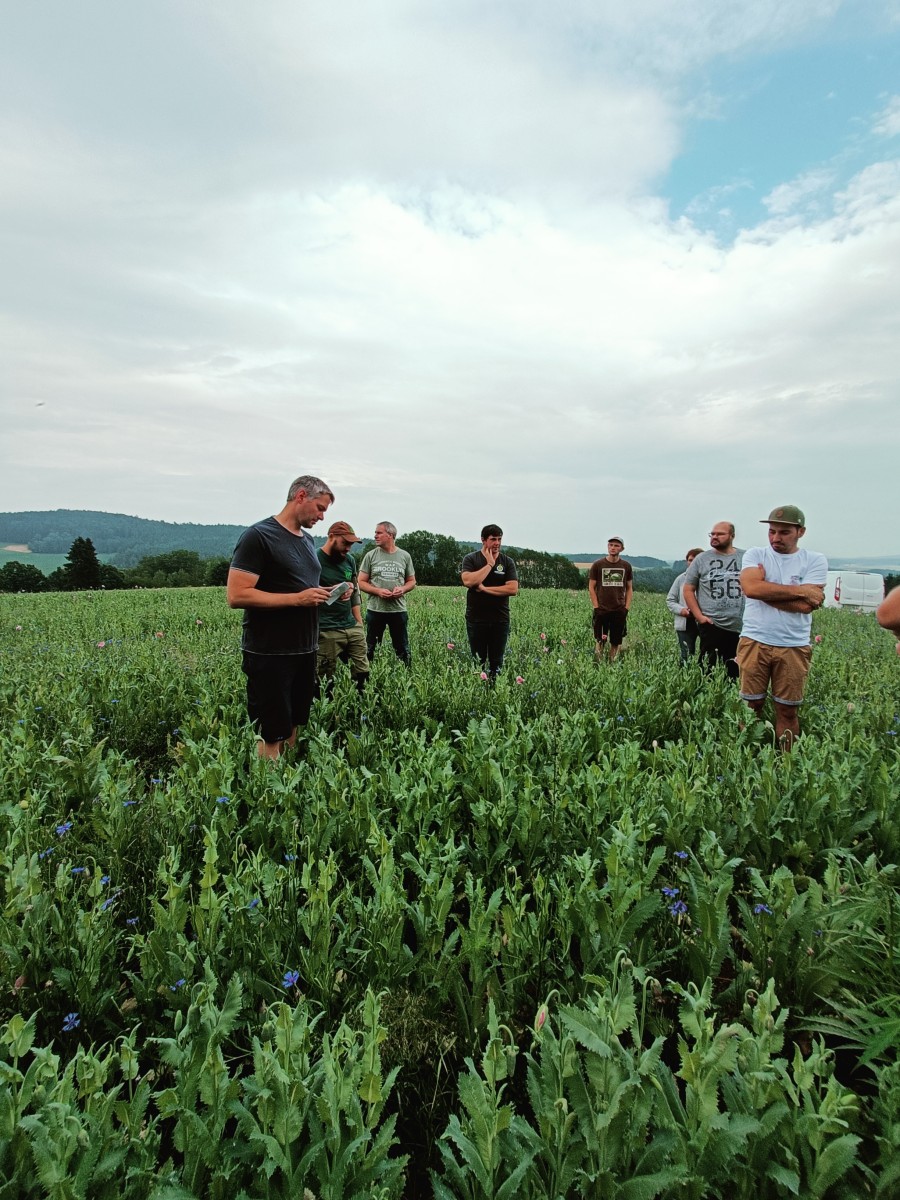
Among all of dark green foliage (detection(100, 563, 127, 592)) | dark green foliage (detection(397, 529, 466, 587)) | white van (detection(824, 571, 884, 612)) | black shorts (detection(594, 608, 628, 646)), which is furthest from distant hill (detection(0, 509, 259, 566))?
black shorts (detection(594, 608, 628, 646))

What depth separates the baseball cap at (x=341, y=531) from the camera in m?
6.14

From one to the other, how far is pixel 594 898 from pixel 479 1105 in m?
0.98

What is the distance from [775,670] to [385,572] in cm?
397

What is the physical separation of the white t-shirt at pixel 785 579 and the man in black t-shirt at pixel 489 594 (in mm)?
2424

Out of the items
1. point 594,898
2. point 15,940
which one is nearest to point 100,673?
point 15,940

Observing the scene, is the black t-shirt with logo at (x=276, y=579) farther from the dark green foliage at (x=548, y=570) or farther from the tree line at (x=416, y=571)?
the dark green foliage at (x=548, y=570)

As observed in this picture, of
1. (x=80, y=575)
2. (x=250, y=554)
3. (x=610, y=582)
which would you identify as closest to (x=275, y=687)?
(x=250, y=554)

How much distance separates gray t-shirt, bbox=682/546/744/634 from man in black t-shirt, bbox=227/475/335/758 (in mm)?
4427

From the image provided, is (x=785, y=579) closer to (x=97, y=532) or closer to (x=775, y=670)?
(x=775, y=670)

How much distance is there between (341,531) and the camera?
615cm

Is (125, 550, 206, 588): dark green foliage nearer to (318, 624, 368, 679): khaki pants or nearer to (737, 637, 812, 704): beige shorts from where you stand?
(318, 624, 368, 679): khaki pants

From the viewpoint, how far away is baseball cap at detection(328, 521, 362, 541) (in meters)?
6.14

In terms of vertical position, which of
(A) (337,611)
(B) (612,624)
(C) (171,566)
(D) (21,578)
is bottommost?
(D) (21,578)

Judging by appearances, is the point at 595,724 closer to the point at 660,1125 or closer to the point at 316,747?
the point at 316,747
